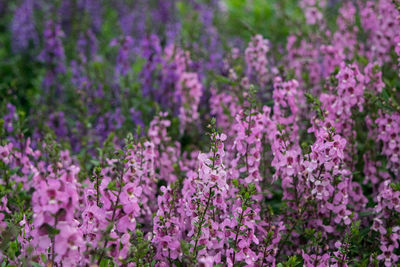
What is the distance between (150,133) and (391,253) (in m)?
1.95

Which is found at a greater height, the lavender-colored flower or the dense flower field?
the lavender-colored flower

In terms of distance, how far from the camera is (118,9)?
8.98 metres

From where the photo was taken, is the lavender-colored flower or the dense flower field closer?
the dense flower field

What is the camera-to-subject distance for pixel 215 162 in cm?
264

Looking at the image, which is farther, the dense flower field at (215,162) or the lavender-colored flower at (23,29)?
the lavender-colored flower at (23,29)

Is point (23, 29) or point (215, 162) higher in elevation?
point (23, 29)

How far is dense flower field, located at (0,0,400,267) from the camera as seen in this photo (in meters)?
2.33

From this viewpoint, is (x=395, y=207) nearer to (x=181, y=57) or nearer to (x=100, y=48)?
(x=181, y=57)

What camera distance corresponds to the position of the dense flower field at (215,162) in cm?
233

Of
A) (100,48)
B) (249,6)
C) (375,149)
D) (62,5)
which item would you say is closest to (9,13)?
(62,5)

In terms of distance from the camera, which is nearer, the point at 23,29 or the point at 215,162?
the point at 215,162

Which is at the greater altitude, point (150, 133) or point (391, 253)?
point (150, 133)

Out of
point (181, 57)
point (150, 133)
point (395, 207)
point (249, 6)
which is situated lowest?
point (395, 207)

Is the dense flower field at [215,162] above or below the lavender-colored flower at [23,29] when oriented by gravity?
below
